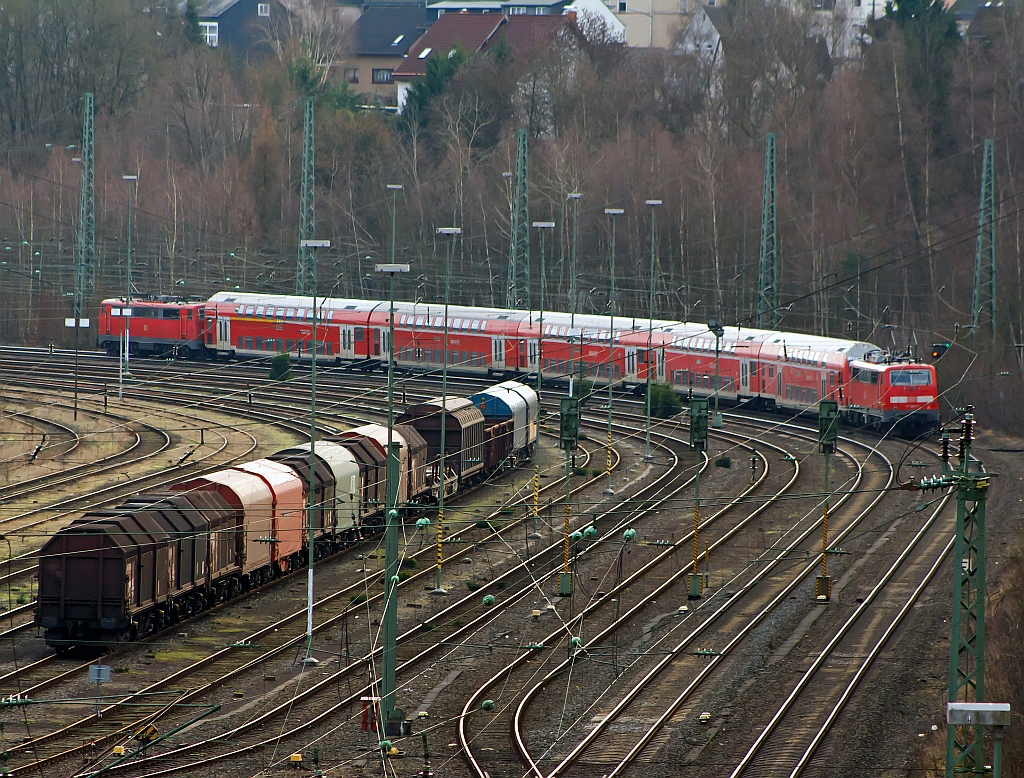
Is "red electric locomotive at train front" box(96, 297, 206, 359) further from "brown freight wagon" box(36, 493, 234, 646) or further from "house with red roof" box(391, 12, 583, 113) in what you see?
"brown freight wagon" box(36, 493, 234, 646)

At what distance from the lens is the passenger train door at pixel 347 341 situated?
7206 cm

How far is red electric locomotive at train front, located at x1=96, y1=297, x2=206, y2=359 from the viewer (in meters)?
76.2

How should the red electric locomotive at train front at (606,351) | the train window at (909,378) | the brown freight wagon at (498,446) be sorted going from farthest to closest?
the red electric locomotive at train front at (606,351), the train window at (909,378), the brown freight wagon at (498,446)

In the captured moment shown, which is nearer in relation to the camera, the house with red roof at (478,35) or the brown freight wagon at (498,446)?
the brown freight wagon at (498,446)

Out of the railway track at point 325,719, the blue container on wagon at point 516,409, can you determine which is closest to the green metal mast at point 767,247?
the blue container on wagon at point 516,409

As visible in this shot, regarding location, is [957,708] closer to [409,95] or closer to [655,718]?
[655,718]

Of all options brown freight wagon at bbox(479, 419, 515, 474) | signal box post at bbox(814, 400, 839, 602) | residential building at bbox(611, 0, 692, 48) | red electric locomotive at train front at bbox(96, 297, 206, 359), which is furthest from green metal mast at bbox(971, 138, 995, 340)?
residential building at bbox(611, 0, 692, 48)

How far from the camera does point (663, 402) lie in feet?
199

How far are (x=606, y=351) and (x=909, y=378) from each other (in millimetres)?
15795

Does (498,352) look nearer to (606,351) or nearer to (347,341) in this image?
(606,351)

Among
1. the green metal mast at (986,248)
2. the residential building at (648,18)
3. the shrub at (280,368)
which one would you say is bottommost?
the shrub at (280,368)

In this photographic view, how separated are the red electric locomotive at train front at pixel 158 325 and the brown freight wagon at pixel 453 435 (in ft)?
107

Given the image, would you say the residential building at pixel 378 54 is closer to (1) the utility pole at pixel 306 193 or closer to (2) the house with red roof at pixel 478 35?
(2) the house with red roof at pixel 478 35

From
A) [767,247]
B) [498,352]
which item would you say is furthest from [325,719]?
[767,247]
